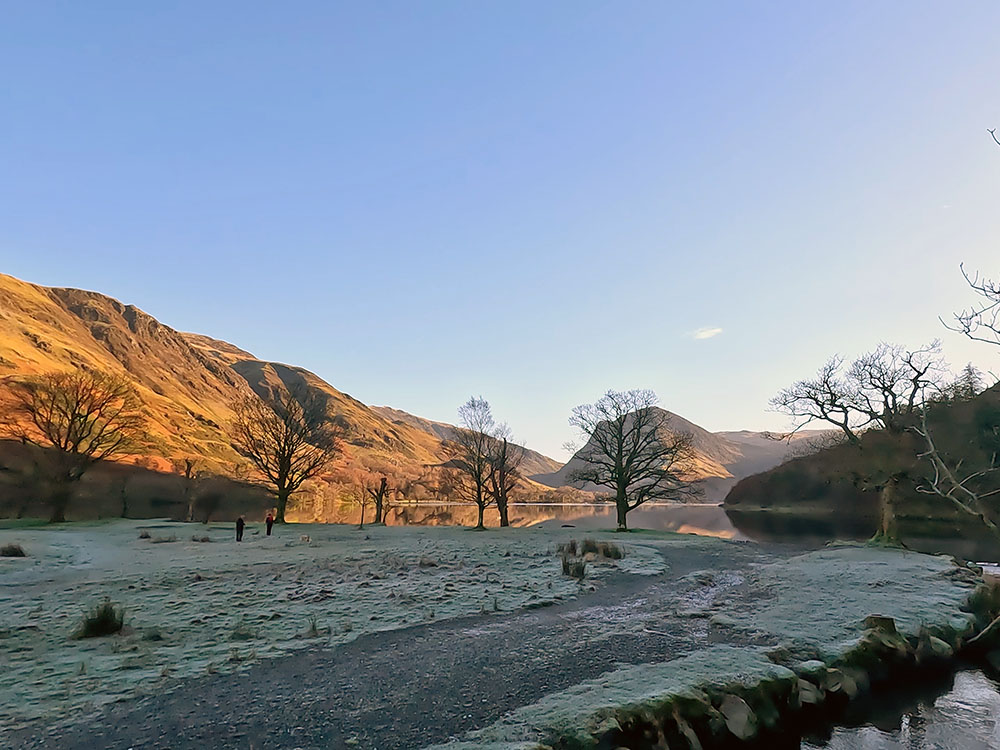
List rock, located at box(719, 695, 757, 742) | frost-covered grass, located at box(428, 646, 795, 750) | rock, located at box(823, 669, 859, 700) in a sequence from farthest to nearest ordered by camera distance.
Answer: rock, located at box(823, 669, 859, 700) < rock, located at box(719, 695, 757, 742) < frost-covered grass, located at box(428, 646, 795, 750)

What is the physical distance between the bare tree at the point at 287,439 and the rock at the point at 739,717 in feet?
151

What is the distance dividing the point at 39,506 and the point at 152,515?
43.6 ft

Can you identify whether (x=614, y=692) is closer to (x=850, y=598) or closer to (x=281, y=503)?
(x=850, y=598)

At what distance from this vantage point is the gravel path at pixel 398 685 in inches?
266

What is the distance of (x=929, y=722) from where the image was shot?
30.4ft

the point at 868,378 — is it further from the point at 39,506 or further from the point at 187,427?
the point at 187,427

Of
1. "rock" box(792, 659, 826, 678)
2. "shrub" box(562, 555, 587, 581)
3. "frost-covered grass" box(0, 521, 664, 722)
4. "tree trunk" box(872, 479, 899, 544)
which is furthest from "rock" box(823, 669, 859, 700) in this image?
"tree trunk" box(872, 479, 899, 544)

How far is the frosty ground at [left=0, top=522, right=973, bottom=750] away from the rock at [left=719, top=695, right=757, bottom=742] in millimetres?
746

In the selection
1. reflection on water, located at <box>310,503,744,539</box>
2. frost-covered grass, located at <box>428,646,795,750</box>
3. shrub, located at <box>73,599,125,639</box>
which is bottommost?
reflection on water, located at <box>310,503,744,539</box>

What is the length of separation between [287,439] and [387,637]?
141ft

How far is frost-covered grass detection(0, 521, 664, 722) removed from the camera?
916cm

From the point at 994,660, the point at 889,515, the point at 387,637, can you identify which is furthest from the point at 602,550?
the point at 889,515

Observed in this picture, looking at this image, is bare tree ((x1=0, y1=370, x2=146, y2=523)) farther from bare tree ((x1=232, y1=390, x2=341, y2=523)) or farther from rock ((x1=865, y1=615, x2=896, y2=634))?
rock ((x1=865, y1=615, x2=896, y2=634))

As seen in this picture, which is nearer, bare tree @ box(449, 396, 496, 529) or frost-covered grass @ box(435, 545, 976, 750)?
frost-covered grass @ box(435, 545, 976, 750)
